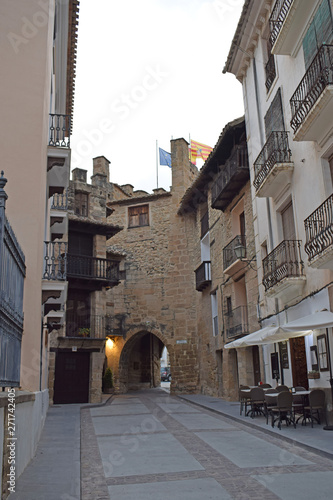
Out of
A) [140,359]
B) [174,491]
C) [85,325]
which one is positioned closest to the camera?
[174,491]

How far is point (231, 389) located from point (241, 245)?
19.9 feet

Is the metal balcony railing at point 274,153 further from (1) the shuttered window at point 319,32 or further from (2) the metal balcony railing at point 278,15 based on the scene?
(2) the metal balcony railing at point 278,15

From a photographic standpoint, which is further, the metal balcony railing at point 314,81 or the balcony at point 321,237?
the metal balcony railing at point 314,81

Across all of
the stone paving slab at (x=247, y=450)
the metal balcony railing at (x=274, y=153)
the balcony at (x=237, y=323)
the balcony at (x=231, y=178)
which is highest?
the balcony at (x=231, y=178)

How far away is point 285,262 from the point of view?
12.0m

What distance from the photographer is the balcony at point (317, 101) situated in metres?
9.36

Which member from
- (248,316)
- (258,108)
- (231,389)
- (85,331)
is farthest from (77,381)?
(258,108)

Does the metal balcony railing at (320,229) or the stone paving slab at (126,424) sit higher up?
the metal balcony railing at (320,229)

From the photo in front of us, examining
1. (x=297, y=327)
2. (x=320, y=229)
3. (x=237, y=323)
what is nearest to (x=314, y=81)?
(x=320, y=229)

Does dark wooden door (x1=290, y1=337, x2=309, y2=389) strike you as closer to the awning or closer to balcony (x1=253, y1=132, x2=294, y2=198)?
the awning

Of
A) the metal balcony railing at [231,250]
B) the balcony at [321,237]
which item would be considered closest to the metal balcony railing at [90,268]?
the metal balcony railing at [231,250]

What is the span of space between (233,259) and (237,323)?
2476 mm

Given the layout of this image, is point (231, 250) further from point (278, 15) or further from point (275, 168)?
point (278, 15)

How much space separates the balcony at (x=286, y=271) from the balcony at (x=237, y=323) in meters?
4.55
